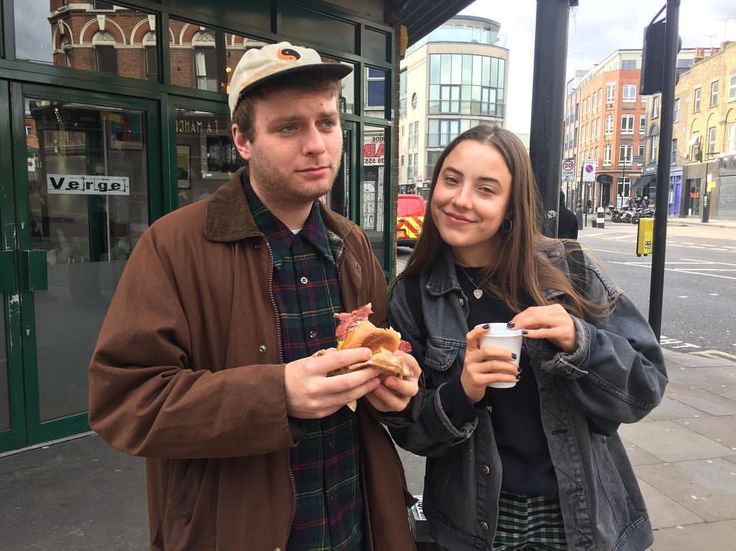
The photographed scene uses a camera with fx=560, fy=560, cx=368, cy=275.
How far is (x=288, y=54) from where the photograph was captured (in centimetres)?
141

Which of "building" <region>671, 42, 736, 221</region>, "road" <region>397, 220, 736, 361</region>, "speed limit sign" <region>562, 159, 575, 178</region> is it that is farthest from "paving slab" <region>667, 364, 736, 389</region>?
"building" <region>671, 42, 736, 221</region>

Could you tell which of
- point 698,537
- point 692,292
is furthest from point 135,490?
point 692,292

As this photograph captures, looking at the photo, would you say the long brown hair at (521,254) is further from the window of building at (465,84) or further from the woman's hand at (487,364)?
the window of building at (465,84)

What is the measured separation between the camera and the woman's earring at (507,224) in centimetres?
171

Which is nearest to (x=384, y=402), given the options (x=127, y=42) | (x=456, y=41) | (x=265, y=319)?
(x=265, y=319)

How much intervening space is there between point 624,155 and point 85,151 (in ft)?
244

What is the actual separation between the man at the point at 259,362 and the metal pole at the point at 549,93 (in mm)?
1955

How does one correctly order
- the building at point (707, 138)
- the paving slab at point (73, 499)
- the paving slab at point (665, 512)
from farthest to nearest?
the building at point (707, 138)
the paving slab at point (665, 512)
the paving slab at point (73, 499)

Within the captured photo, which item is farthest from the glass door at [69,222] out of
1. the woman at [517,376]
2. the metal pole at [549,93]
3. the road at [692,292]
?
the road at [692,292]

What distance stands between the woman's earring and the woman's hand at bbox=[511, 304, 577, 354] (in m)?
0.32

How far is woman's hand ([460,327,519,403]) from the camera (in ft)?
4.64

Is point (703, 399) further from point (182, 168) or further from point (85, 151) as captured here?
point (85, 151)

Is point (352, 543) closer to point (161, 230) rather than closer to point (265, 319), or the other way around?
point (265, 319)

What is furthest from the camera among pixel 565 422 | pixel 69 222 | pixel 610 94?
pixel 610 94
